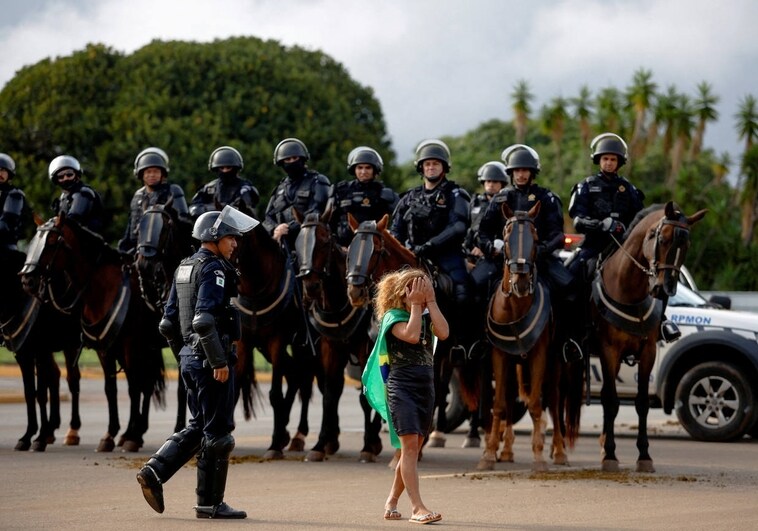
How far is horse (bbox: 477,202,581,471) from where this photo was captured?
44.8 feet

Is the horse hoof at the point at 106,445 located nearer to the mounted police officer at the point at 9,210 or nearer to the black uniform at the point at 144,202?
the black uniform at the point at 144,202

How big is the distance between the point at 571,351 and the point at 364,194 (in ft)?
9.78

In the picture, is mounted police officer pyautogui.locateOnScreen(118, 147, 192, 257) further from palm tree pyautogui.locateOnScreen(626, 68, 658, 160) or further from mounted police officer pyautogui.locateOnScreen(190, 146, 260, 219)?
palm tree pyautogui.locateOnScreen(626, 68, 658, 160)

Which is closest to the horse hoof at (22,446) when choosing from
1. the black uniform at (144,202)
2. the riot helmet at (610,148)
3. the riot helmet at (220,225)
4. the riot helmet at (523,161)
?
the black uniform at (144,202)

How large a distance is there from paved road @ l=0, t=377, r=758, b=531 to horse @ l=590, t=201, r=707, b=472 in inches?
22.3

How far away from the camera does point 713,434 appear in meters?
17.8

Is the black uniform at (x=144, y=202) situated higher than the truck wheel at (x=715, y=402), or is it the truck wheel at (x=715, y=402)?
the black uniform at (x=144, y=202)

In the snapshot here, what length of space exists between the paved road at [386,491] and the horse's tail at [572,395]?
1.16 feet

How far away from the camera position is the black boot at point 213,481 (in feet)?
A: 33.6

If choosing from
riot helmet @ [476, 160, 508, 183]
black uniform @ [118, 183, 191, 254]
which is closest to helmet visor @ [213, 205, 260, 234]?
black uniform @ [118, 183, 191, 254]

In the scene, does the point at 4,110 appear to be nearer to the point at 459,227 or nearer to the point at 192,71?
the point at 192,71

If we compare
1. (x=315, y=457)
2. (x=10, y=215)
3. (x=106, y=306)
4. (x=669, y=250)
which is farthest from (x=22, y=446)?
(x=669, y=250)

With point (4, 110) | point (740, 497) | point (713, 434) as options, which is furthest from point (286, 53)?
point (740, 497)

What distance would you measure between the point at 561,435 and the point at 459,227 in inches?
96.7
